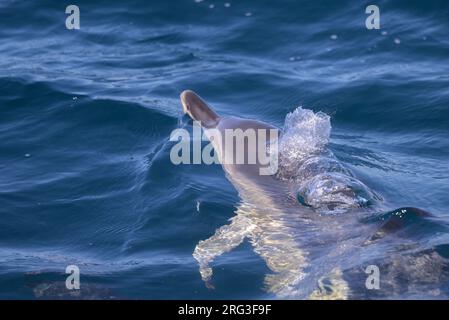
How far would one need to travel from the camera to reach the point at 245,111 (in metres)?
13.9

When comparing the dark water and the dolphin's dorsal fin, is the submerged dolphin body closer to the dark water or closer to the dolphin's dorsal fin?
the dark water

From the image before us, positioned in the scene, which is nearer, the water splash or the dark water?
the dark water

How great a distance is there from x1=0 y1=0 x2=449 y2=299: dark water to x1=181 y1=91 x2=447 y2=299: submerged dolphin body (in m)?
0.17

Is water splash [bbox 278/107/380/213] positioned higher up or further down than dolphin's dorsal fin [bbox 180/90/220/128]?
further down

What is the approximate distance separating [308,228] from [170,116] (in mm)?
5074

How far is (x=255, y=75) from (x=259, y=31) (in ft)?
7.36

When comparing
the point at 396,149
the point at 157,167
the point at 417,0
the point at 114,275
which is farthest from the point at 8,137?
the point at 417,0

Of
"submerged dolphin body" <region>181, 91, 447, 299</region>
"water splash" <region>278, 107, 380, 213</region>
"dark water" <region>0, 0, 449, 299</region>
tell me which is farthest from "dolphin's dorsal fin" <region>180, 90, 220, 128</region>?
"water splash" <region>278, 107, 380, 213</region>

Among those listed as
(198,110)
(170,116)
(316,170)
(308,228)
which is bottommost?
(308,228)

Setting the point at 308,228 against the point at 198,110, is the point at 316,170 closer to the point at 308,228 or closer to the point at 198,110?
the point at 308,228

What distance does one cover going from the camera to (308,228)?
30.2ft

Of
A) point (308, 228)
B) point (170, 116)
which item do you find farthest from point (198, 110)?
point (308, 228)

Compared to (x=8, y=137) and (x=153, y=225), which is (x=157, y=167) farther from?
(x=8, y=137)

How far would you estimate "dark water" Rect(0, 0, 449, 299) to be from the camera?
30.1ft
